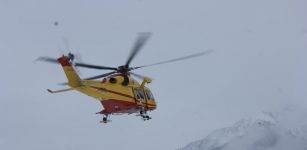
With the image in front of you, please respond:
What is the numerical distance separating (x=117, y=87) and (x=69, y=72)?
19.4ft

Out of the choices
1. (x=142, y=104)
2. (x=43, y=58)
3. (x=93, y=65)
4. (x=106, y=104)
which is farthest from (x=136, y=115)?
(x=43, y=58)

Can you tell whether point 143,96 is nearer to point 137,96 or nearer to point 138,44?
point 137,96

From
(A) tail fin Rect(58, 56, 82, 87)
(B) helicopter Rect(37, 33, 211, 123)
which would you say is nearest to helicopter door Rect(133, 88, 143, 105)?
(B) helicopter Rect(37, 33, 211, 123)

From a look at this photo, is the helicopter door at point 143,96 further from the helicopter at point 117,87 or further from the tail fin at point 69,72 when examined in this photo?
the tail fin at point 69,72

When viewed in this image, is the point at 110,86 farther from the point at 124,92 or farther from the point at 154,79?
the point at 154,79

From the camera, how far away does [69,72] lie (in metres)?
32.4

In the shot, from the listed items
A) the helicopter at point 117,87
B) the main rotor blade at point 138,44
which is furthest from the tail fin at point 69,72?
the main rotor blade at point 138,44

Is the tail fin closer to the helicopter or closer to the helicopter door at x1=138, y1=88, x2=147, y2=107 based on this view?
A: the helicopter

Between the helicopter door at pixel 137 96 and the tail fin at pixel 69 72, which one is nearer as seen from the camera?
the tail fin at pixel 69 72

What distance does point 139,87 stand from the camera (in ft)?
130

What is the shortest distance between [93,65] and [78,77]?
14.9 feet

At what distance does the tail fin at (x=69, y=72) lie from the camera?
1270 inches

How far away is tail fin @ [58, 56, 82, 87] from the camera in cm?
3225

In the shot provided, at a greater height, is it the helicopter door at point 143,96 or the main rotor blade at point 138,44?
the main rotor blade at point 138,44
